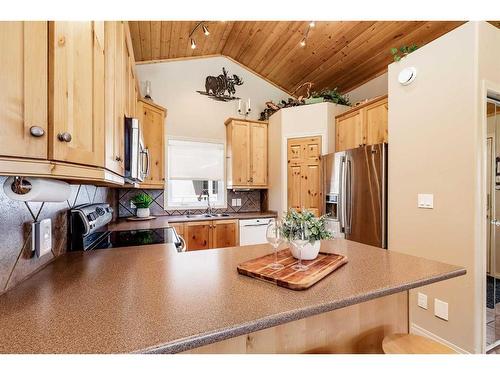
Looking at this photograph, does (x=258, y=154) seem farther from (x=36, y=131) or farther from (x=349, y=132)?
(x=36, y=131)

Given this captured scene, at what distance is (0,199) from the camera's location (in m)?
0.86

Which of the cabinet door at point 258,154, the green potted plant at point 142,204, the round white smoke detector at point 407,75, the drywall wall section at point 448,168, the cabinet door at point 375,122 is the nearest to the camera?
the drywall wall section at point 448,168

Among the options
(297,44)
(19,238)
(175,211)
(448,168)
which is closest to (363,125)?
(448,168)

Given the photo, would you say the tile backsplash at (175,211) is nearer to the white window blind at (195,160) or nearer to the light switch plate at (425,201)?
the white window blind at (195,160)

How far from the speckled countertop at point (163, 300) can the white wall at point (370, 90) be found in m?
3.05

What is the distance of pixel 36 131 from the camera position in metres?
0.64

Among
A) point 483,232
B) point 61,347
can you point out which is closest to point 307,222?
point 61,347

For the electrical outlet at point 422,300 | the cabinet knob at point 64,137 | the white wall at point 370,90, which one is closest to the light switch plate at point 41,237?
the cabinet knob at point 64,137

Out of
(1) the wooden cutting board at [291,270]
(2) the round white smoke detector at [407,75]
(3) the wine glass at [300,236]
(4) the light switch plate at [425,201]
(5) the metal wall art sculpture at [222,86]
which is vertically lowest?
(1) the wooden cutting board at [291,270]

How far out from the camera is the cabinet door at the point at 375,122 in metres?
2.74

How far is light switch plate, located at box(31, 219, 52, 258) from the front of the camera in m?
1.05

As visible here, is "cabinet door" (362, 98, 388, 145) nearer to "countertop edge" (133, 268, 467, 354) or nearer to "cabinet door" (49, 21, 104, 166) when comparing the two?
"countertop edge" (133, 268, 467, 354)
